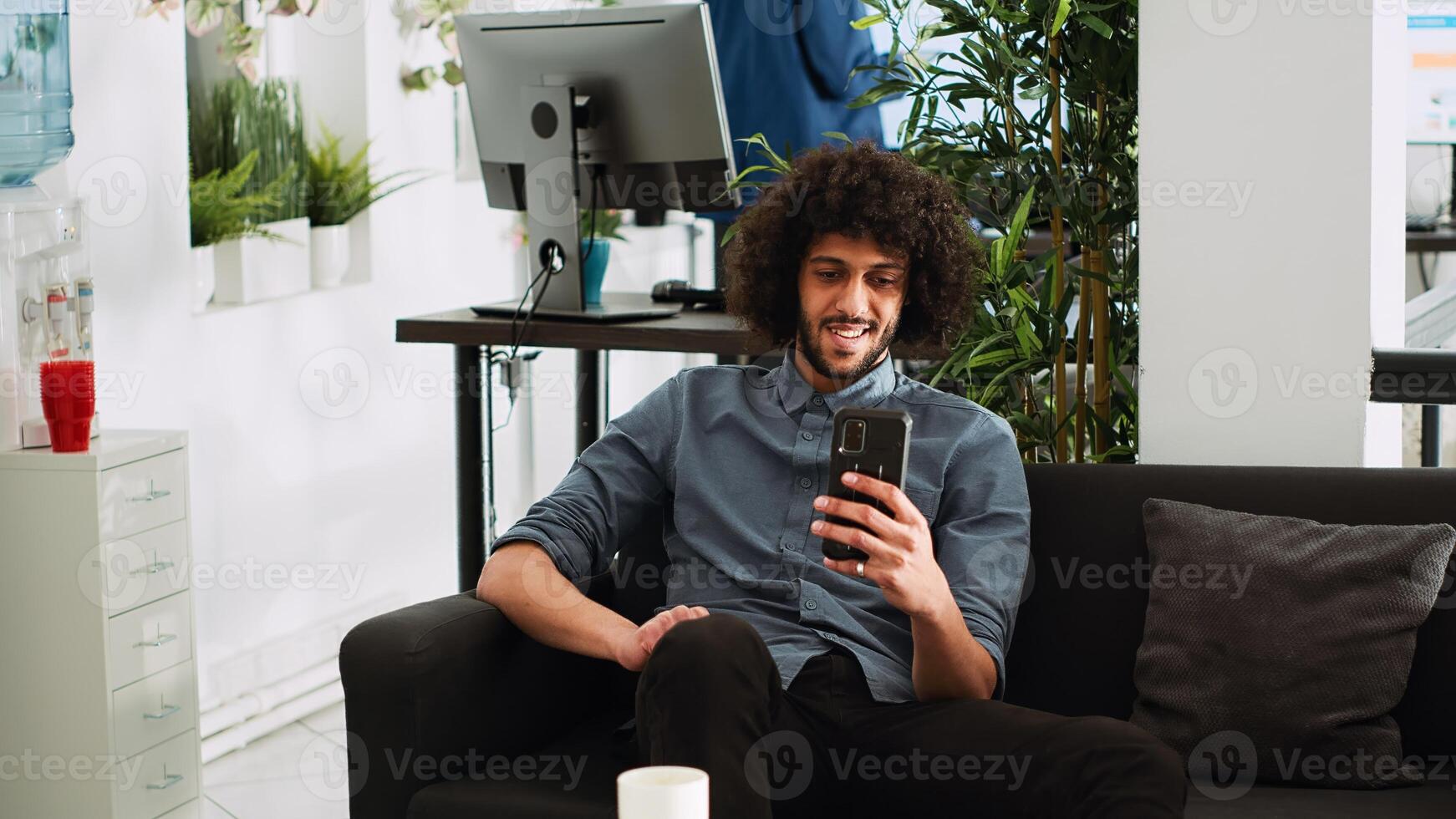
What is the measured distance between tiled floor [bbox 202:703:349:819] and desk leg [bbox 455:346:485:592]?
467mm

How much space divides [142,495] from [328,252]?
1.24 metres

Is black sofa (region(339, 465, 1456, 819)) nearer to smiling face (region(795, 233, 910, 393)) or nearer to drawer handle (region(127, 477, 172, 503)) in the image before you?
smiling face (region(795, 233, 910, 393))

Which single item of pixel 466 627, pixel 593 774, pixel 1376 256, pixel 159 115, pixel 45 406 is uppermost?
pixel 159 115

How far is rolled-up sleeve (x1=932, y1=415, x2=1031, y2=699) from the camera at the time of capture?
2.05m

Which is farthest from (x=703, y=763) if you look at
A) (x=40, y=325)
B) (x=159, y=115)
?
(x=159, y=115)

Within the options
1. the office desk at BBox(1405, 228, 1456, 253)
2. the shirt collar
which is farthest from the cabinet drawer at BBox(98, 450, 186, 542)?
the office desk at BBox(1405, 228, 1456, 253)

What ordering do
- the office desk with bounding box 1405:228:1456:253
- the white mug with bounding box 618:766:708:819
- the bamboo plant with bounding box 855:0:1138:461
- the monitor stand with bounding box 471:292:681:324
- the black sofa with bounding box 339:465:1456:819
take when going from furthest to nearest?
the office desk with bounding box 1405:228:1456:253 < the monitor stand with bounding box 471:292:681:324 < the bamboo plant with bounding box 855:0:1138:461 < the black sofa with bounding box 339:465:1456:819 < the white mug with bounding box 618:766:708:819

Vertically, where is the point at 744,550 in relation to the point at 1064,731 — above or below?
above

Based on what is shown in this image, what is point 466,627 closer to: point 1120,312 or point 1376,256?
A: point 1120,312

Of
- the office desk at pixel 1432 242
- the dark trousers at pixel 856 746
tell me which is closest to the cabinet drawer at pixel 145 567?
the dark trousers at pixel 856 746

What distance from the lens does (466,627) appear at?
2.04m

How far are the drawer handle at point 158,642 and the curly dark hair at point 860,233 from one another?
1.14m

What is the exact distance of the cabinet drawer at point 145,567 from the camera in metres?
2.57

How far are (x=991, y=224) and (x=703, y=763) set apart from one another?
141cm
